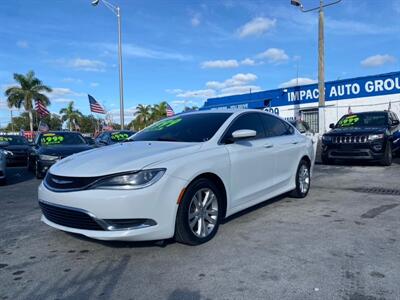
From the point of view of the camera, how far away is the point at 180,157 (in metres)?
4.25

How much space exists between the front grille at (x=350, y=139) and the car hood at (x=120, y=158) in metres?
8.28

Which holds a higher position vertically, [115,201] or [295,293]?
[115,201]

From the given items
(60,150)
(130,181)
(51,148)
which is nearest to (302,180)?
(130,181)

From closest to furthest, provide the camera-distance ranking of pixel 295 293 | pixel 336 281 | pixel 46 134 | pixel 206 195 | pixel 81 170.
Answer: pixel 295 293
pixel 336 281
pixel 81 170
pixel 206 195
pixel 46 134

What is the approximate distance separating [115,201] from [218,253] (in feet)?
4.07

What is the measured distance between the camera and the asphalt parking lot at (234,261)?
10.9ft

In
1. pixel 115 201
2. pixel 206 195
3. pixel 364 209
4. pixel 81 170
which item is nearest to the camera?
pixel 115 201

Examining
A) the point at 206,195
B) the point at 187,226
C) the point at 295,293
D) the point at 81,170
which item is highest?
the point at 81,170

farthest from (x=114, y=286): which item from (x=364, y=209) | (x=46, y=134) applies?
(x=46, y=134)

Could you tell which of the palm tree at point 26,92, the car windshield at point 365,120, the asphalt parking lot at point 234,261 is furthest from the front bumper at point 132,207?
the palm tree at point 26,92

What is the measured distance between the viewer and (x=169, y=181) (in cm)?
399

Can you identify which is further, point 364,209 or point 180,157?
point 364,209

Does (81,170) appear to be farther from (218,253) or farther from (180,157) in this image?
(218,253)

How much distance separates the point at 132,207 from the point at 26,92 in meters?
56.9
